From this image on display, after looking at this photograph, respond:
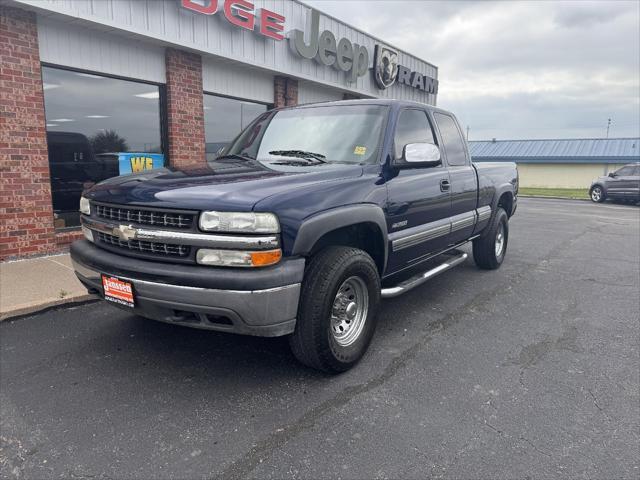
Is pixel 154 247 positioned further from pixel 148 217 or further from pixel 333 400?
pixel 333 400

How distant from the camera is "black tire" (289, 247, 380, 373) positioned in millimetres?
2861

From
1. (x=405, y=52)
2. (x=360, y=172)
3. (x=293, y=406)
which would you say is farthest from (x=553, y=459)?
(x=405, y=52)

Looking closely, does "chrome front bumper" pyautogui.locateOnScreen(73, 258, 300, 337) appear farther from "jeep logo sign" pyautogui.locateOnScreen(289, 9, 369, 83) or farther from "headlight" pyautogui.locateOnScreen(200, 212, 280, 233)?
"jeep logo sign" pyautogui.locateOnScreen(289, 9, 369, 83)

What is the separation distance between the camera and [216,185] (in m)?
2.81

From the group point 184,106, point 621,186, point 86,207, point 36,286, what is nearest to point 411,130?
point 86,207

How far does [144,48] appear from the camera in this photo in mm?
7488

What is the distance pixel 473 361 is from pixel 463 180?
2148 mm

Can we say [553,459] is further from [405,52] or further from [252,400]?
[405,52]

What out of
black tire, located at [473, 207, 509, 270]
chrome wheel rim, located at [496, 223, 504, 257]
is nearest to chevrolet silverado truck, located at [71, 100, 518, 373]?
black tire, located at [473, 207, 509, 270]

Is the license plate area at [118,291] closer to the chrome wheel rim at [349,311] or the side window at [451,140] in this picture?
the chrome wheel rim at [349,311]

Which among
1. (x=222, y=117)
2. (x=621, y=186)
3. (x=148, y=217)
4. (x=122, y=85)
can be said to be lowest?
(x=621, y=186)

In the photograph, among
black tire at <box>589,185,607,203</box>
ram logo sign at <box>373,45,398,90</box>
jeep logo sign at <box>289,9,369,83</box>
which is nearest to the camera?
jeep logo sign at <box>289,9,369,83</box>

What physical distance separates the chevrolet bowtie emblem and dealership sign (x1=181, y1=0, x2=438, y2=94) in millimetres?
5803

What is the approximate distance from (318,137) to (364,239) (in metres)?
1.02
